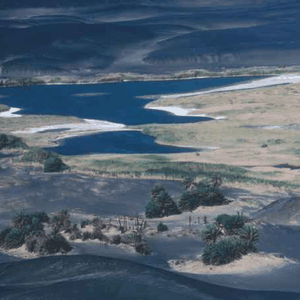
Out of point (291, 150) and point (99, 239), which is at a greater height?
point (291, 150)

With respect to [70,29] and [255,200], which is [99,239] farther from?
[70,29]

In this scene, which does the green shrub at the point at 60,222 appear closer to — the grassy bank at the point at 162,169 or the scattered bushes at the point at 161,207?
the scattered bushes at the point at 161,207

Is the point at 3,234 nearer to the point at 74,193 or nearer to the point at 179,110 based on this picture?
the point at 74,193

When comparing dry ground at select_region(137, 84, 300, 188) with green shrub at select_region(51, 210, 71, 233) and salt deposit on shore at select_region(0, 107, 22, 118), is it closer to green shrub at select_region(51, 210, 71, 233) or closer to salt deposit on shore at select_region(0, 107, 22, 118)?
salt deposit on shore at select_region(0, 107, 22, 118)

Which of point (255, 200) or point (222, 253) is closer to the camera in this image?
point (222, 253)

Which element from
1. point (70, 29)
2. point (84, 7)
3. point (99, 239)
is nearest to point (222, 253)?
point (99, 239)
